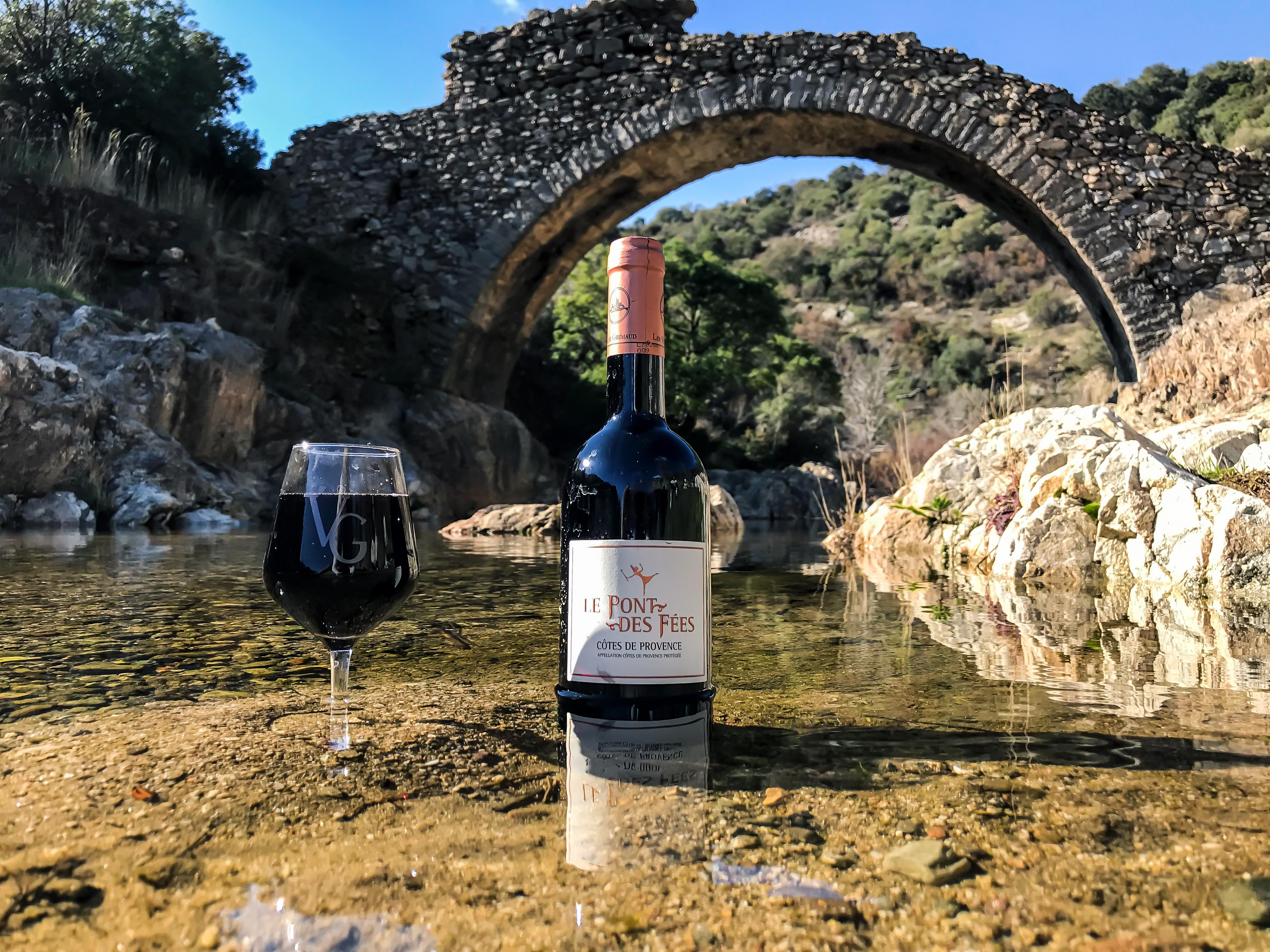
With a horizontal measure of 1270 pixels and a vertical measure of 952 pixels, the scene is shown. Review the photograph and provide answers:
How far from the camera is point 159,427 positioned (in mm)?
7000

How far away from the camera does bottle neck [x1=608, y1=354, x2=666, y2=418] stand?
3.59 ft

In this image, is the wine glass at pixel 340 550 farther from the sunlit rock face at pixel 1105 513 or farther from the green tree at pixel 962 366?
the green tree at pixel 962 366

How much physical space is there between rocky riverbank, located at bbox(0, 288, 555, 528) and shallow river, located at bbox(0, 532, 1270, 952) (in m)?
5.18

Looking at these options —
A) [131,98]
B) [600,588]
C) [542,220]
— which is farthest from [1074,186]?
[131,98]

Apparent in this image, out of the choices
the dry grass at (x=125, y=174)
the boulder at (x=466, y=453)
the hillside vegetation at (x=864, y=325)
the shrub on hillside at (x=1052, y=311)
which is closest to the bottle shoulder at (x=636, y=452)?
the hillside vegetation at (x=864, y=325)

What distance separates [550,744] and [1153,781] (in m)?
0.54

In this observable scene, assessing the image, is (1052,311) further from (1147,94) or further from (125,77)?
(125,77)

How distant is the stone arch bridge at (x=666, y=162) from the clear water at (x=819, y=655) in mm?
6846

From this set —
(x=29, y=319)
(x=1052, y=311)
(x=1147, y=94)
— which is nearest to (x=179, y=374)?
(x=29, y=319)

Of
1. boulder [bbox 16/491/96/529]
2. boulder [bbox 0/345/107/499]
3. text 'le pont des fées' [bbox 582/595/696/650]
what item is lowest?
text 'le pont des fées' [bbox 582/595/696/650]

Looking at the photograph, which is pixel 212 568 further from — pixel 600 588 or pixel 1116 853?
pixel 1116 853

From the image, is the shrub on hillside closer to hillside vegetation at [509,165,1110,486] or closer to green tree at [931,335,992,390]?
hillside vegetation at [509,165,1110,486]

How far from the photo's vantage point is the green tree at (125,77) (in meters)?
9.41

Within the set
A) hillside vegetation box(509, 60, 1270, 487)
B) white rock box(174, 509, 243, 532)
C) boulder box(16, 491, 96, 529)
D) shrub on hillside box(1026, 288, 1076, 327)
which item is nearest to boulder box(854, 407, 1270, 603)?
hillside vegetation box(509, 60, 1270, 487)
